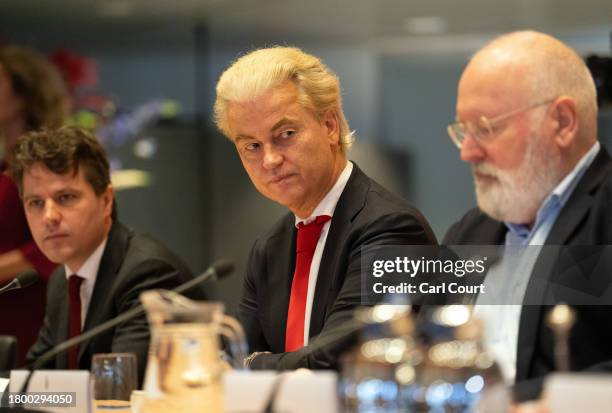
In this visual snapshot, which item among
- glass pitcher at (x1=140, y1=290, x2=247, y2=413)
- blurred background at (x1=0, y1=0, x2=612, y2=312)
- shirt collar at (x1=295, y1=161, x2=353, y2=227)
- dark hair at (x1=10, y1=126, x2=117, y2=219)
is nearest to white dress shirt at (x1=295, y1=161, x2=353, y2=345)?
shirt collar at (x1=295, y1=161, x2=353, y2=227)

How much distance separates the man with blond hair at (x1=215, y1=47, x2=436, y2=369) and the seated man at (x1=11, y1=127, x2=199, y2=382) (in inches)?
16.2

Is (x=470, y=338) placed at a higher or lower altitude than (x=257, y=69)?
lower

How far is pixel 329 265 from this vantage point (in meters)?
2.50

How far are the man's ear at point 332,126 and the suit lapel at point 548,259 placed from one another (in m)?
0.66

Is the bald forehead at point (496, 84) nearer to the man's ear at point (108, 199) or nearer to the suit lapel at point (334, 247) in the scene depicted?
→ the suit lapel at point (334, 247)

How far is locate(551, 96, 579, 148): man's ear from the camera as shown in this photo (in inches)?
89.0

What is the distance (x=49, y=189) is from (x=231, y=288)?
13.3 ft

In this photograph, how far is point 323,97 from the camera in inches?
102

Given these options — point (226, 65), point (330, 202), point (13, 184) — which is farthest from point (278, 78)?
point (226, 65)

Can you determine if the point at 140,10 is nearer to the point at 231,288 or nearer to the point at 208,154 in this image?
the point at 208,154

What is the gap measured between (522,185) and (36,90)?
201 centimetres

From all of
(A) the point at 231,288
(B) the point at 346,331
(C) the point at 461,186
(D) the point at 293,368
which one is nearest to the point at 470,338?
(B) the point at 346,331

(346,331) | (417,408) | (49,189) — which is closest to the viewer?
(417,408)

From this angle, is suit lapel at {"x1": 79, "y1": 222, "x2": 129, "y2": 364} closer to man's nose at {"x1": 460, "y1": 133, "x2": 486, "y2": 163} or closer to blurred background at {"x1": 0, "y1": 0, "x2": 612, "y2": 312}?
man's nose at {"x1": 460, "y1": 133, "x2": 486, "y2": 163}
